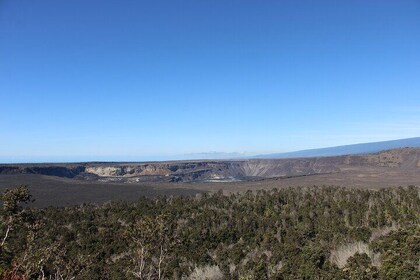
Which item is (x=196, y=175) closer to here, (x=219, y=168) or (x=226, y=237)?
(x=219, y=168)

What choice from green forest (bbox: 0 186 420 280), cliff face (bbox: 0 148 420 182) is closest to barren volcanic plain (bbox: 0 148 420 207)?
cliff face (bbox: 0 148 420 182)

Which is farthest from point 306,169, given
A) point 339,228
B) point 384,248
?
point 384,248

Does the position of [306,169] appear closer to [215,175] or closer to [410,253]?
[215,175]

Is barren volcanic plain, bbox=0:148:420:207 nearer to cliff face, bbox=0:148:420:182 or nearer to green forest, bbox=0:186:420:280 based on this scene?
cliff face, bbox=0:148:420:182

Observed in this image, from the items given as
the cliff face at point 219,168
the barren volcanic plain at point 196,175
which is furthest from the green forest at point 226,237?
the cliff face at point 219,168

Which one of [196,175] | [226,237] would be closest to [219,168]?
[196,175]

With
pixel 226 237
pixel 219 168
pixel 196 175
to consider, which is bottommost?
pixel 226 237

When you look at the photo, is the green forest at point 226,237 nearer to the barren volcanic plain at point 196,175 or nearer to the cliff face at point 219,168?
the barren volcanic plain at point 196,175
